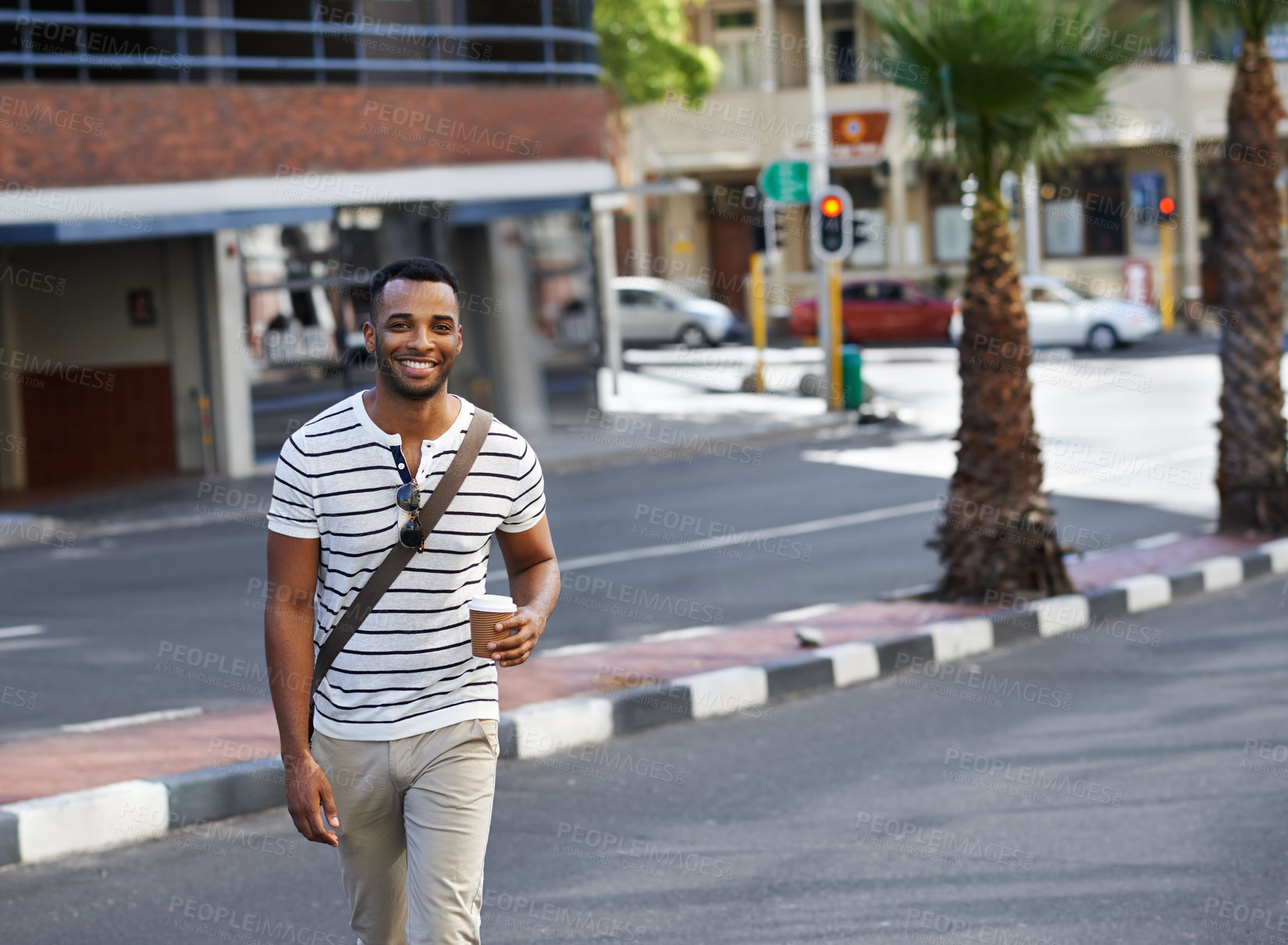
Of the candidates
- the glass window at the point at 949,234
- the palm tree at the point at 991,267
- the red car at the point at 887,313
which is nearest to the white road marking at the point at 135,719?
the palm tree at the point at 991,267

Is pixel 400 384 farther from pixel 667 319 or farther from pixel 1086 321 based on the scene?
Answer: pixel 667 319

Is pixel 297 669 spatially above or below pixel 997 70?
below

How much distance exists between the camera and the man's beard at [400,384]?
145 inches

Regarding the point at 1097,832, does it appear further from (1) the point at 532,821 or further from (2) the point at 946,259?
(2) the point at 946,259

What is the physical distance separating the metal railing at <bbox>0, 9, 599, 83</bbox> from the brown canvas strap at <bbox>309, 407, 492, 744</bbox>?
15.3 m

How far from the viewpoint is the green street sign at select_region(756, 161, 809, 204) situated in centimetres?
2394

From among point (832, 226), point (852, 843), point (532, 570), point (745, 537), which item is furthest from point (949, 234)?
point (532, 570)

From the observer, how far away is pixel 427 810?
12.3ft

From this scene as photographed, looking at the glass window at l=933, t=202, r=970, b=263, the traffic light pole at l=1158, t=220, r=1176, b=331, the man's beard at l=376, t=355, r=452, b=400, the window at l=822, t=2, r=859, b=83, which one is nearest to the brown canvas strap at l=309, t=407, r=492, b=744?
the man's beard at l=376, t=355, r=452, b=400

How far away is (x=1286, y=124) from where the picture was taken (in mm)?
39031

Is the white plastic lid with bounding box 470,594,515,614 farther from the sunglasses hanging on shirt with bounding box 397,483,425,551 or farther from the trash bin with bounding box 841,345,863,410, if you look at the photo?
the trash bin with bounding box 841,345,863,410

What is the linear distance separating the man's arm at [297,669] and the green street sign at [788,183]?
20622mm

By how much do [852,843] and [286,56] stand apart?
17826 mm

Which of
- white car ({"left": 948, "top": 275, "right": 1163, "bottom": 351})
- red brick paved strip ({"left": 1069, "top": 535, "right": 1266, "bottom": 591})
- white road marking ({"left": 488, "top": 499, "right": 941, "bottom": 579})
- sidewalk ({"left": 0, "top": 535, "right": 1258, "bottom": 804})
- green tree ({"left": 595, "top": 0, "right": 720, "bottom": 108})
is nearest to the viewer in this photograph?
sidewalk ({"left": 0, "top": 535, "right": 1258, "bottom": 804})
